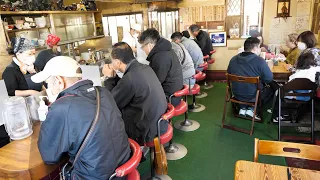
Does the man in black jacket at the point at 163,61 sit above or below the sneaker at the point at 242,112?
above

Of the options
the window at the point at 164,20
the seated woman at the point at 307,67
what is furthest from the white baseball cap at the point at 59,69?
the window at the point at 164,20

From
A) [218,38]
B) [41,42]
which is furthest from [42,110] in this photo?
[218,38]

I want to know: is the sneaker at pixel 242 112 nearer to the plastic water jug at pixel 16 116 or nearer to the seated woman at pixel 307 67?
the seated woman at pixel 307 67

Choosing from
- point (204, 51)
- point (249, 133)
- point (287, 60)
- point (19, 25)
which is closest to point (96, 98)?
point (249, 133)

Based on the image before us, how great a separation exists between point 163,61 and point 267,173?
1871 mm

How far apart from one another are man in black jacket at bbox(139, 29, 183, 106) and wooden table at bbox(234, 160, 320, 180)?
68.9 inches

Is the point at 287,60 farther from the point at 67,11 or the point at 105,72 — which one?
the point at 67,11

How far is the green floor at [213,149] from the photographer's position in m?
2.65

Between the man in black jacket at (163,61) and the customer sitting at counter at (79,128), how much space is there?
148 cm

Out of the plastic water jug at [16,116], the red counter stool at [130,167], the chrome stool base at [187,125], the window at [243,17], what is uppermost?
the window at [243,17]

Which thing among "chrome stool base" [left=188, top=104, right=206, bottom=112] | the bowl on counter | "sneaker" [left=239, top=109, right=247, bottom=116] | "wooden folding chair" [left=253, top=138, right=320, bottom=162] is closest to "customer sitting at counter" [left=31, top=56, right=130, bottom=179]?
"wooden folding chair" [left=253, top=138, right=320, bottom=162]

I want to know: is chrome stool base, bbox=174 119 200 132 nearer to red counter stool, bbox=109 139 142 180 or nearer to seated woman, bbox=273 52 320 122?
seated woman, bbox=273 52 320 122

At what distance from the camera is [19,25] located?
3949 mm

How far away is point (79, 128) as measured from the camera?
1.32m
